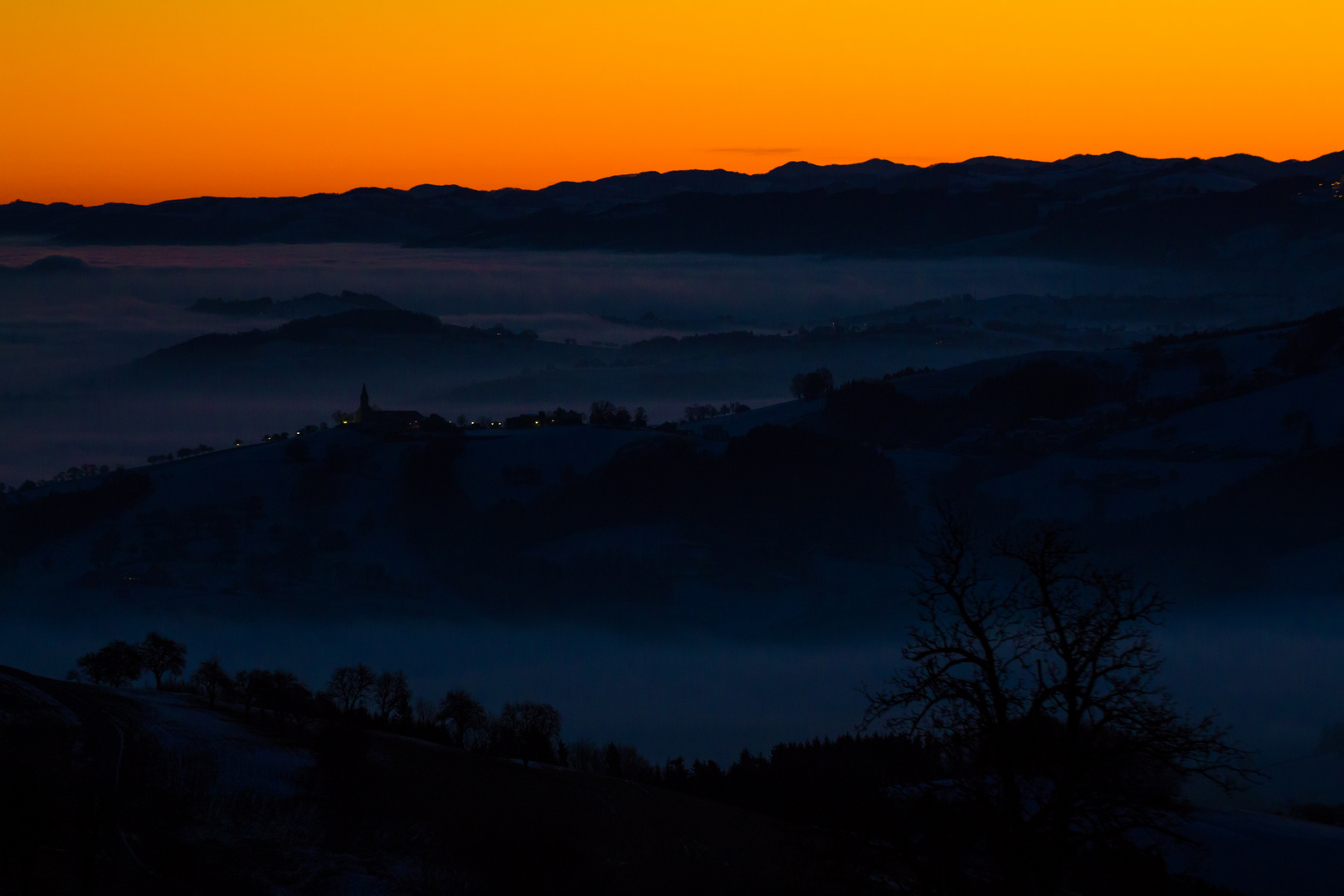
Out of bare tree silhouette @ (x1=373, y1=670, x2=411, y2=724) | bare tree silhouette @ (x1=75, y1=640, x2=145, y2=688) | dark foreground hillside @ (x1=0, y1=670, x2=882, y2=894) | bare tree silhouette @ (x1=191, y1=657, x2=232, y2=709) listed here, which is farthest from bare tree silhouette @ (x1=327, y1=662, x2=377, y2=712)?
dark foreground hillside @ (x1=0, y1=670, x2=882, y2=894)

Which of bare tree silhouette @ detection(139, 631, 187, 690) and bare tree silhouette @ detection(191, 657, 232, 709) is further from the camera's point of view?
bare tree silhouette @ detection(139, 631, 187, 690)

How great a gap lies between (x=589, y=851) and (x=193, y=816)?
11.8m

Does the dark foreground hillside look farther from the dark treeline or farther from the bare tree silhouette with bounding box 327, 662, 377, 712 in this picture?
the bare tree silhouette with bounding box 327, 662, 377, 712

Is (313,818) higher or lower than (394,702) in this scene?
higher

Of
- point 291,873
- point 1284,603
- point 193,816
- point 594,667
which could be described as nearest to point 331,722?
point 193,816

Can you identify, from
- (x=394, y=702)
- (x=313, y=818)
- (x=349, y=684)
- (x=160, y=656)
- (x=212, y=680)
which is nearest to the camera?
(x=313, y=818)

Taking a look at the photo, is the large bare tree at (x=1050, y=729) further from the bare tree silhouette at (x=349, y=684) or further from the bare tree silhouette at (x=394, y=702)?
the bare tree silhouette at (x=349, y=684)

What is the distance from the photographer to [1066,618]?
18906 millimetres

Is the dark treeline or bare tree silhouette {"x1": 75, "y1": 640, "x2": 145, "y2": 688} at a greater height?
the dark treeline

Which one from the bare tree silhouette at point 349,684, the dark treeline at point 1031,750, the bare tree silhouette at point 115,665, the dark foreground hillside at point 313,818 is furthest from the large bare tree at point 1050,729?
the bare tree silhouette at point 115,665

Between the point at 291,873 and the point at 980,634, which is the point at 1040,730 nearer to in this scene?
the point at 980,634

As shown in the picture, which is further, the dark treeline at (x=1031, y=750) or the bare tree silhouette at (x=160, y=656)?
the bare tree silhouette at (x=160, y=656)

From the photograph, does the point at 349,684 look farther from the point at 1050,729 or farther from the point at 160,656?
the point at 1050,729

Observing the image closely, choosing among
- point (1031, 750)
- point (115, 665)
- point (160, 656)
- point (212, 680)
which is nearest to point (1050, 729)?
Result: point (1031, 750)
